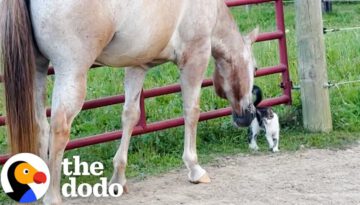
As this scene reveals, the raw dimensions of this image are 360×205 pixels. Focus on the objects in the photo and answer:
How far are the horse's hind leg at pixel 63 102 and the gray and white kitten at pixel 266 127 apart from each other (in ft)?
7.64

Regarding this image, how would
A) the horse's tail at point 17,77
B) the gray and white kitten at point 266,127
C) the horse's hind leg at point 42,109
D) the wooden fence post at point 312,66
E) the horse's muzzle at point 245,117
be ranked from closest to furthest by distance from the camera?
the horse's tail at point 17,77
the horse's hind leg at point 42,109
the horse's muzzle at point 245,117
the gray and white kitten at point 266,127
the wooden fence post at point 312,66

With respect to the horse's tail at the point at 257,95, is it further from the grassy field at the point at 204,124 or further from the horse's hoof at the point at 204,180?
the horse's hoof at the point at 204,180

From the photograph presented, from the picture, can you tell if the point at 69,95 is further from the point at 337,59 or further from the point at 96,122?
the point at 337,59

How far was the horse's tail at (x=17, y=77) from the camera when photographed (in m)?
4.64

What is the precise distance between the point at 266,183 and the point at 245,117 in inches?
A: 34.9

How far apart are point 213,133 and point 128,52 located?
2.25 m

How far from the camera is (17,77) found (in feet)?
15.3

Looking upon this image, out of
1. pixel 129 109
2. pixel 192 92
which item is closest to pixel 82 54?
pixel 129 109

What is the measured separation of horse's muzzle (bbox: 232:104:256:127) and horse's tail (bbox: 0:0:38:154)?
2317 millimetres

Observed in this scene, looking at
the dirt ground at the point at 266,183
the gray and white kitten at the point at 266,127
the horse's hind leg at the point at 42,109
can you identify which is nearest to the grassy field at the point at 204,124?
the gray and white kitten at the point at 266,127

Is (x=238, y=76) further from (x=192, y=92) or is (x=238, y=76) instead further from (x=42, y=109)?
(x=42, y=109)

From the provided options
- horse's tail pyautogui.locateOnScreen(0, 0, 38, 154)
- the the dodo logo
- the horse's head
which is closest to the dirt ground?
the horse's head

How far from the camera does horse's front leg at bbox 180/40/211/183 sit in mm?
5820

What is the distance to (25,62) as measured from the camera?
466 centimetres
